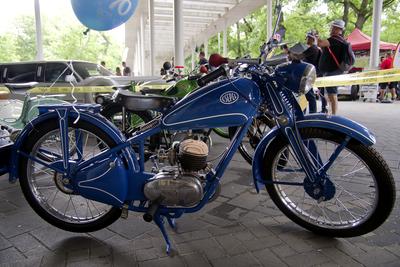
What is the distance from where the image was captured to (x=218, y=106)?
230 cm

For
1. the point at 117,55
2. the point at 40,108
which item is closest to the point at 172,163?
the point at 40,108

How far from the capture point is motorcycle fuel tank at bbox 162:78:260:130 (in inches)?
90.6

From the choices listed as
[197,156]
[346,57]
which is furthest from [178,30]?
[197,156]

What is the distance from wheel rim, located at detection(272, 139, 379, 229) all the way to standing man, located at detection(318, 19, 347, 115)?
11.8 ft

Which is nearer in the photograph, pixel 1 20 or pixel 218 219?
pixel 218 219

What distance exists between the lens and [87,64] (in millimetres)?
8836

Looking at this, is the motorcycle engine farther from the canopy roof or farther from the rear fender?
the canopy roof

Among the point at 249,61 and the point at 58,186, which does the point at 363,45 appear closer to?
the point at 249,61

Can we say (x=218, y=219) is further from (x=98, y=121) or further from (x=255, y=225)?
(x=98, y=121)

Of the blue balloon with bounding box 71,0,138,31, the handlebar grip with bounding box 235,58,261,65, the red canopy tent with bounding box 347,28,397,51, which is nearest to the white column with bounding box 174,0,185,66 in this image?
the blue balloon with bounding box 71,0,138,31

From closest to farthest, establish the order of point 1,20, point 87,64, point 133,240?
point 133,240, point 87,64, point 1,20

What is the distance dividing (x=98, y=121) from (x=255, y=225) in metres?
1.42

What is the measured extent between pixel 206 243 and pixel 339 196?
127 cm

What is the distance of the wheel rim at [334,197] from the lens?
2498mm
